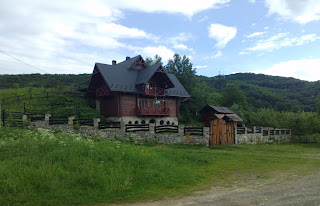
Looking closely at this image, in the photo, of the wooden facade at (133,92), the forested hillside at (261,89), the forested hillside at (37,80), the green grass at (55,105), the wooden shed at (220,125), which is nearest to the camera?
the wooden shed at (220,125)

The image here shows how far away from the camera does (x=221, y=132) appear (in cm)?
2191

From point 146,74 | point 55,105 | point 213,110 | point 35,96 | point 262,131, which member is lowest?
point 262,131

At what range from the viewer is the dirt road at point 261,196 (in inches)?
260

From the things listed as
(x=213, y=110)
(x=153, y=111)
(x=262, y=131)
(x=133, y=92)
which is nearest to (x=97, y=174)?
(x=213, y=110)

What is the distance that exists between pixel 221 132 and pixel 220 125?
674 mm

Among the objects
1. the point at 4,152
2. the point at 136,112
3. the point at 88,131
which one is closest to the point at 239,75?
the point at 136,112

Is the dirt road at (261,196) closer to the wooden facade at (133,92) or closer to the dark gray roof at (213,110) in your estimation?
the dark gray roof at (213,110)

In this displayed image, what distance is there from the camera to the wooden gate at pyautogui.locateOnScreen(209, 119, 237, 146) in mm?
21078

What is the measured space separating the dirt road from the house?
885 inches

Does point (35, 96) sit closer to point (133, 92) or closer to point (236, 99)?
point (133, 92)

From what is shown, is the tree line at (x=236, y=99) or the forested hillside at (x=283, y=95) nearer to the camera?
the tree line at (x=236, y=99)

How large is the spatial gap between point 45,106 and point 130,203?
27845mm

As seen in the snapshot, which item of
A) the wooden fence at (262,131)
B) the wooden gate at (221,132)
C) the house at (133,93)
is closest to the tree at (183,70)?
the house at (133,93)

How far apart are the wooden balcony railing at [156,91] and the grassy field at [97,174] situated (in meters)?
19.3
